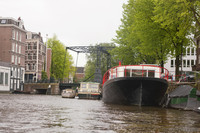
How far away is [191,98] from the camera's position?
17.3 m

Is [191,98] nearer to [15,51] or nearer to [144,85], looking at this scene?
[144,85]

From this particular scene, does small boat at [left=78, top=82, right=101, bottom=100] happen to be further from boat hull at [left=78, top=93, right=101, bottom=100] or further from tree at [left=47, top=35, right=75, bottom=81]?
tree at [left=47, top=35, right=75, bottom=81]

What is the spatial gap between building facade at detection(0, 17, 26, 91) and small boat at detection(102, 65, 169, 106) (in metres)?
47.5

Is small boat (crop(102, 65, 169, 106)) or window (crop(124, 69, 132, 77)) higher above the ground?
window (crop(124, 69, 132, 77))

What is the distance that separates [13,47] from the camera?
66062mm

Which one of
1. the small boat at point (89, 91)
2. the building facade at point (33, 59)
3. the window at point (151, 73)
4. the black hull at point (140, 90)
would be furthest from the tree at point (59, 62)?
the black hull at point (140, 90)

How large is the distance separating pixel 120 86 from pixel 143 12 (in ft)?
27.5

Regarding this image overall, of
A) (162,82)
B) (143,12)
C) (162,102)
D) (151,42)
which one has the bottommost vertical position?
(162,102)

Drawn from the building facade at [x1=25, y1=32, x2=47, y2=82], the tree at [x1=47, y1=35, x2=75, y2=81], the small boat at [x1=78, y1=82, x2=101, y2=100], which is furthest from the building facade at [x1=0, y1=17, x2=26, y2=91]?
the small boat at [x1=78, y1=82, x2=101, y2=100]

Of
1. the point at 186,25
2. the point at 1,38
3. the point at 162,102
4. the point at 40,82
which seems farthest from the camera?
the point at 40,82

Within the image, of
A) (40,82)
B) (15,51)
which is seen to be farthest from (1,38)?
(40,82)

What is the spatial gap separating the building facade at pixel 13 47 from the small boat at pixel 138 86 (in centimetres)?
4755

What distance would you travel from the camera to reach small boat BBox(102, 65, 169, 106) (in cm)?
1973

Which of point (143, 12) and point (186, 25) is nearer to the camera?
point (186, 25)
